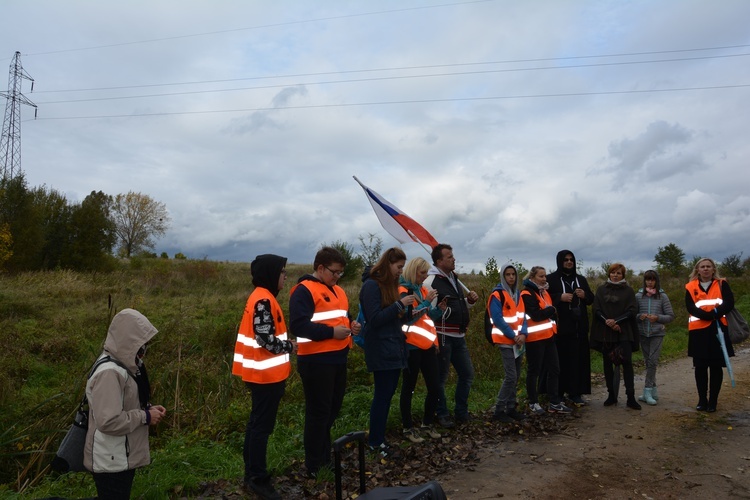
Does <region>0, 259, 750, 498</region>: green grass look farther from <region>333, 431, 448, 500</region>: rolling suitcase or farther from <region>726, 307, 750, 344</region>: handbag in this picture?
<region>726, 307, 750, 344</region>: handbag

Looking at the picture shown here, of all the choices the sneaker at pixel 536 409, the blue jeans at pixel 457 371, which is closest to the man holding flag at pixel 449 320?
the blue jeans at pixel 457 371

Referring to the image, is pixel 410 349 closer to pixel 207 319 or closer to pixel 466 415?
pixel 466 415

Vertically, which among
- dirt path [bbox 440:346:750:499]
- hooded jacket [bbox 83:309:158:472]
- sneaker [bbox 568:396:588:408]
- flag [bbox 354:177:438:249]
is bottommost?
dirt path [bbox 440:346:750:499]

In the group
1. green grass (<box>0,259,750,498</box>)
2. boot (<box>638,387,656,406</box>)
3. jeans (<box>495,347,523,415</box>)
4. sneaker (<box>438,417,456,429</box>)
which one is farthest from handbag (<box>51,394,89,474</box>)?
boot (<box>638,387,656,406</box>)

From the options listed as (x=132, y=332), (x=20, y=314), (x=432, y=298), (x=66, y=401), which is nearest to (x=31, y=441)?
(x=66, y=401)

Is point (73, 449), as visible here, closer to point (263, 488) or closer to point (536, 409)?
point (263, 488)

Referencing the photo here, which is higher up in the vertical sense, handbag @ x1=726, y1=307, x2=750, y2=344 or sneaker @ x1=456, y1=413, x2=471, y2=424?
handbag @ x1=726, y1=307, x2=750, y2=344

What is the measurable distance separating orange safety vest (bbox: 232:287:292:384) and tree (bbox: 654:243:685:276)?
34.5 m

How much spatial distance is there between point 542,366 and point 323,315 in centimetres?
428

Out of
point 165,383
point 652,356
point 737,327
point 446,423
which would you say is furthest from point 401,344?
point 165,383

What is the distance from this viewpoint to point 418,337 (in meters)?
6.47

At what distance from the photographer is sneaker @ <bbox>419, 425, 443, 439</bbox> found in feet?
21.7

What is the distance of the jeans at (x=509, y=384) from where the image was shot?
7352mm

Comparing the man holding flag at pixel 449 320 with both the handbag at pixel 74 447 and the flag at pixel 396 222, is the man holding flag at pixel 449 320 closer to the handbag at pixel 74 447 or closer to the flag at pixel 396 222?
the flag at pixel 396 222
